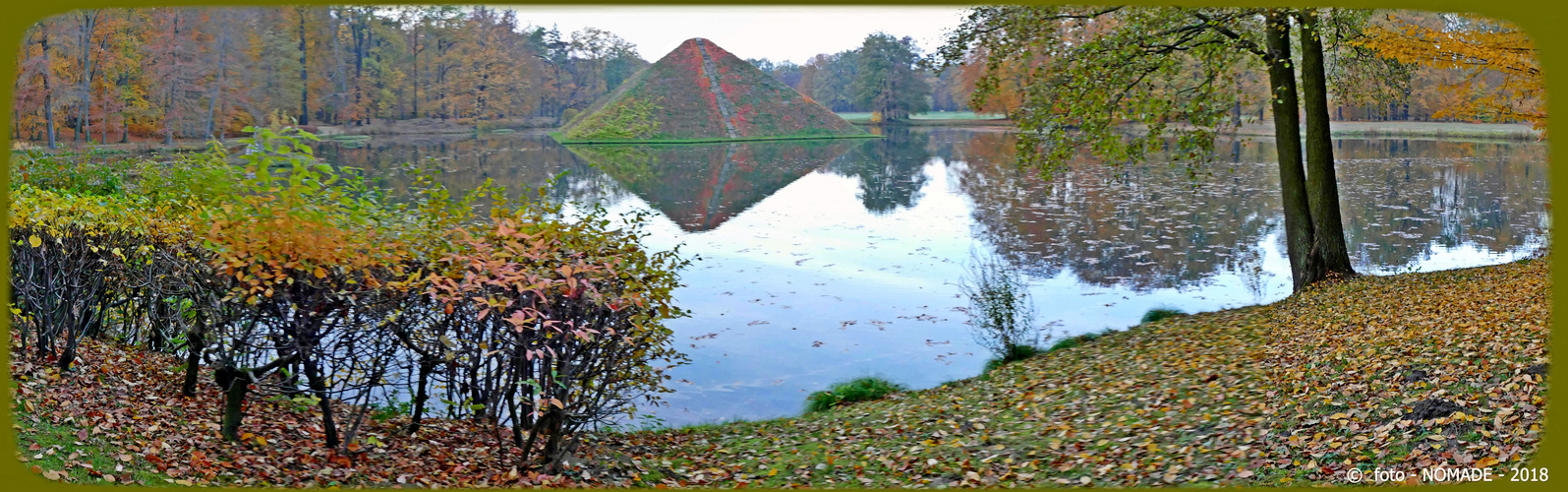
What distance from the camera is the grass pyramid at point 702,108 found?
55656mm

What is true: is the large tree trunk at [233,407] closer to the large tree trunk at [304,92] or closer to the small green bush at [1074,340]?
the small green bush at [1074,340]

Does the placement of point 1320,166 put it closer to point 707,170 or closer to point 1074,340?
point 1074,340

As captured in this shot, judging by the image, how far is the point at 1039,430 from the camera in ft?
19.3

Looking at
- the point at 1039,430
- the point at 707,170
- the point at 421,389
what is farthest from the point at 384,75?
the point at 1039,430

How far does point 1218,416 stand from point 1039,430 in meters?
1.08

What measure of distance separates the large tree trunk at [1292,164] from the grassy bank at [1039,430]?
9.98 feet

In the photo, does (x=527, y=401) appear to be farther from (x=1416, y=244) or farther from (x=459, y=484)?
(x=1416, y=244)

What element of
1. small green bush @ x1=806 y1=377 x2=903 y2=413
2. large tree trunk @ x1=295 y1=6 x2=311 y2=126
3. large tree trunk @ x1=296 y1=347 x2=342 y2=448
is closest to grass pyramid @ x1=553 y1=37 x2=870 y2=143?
large tree trunk @ x1=295 y1=6 x2=311 y2=126

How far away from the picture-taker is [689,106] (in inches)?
2392

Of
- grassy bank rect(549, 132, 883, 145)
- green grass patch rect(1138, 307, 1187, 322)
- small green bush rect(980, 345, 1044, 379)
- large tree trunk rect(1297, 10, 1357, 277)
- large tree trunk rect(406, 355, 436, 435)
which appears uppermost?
grassy bank rect(549, 132, 883, 145)

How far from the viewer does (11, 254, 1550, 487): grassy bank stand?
4.16 metres

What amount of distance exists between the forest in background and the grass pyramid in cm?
453

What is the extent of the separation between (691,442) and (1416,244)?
15753mm

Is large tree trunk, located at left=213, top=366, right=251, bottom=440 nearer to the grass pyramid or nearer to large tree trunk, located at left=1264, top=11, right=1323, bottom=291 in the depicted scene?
large tree trunk, located at left=1264, top=11, right=1323, bottom=291
